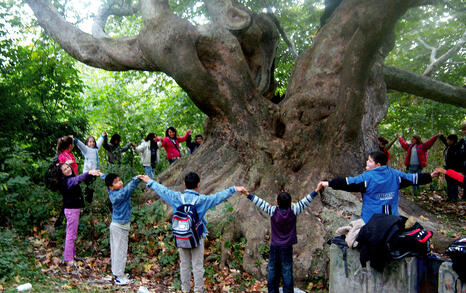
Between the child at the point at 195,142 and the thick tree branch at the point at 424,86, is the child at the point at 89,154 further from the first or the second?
the thick tree branch at the point at 424,86

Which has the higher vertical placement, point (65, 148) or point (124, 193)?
point (65, 148)

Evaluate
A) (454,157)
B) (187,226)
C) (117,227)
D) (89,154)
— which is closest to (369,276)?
(187,226)

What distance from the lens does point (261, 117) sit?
739cm

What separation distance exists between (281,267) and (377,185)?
1.61 metres

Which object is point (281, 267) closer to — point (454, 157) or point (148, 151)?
A: point (148, 151)

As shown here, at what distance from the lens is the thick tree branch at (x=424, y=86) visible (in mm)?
9680

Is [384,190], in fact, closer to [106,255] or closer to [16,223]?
[106,255]

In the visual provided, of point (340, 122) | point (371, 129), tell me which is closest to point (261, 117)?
point (340, 122)

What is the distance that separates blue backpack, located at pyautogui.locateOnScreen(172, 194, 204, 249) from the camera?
4.61m

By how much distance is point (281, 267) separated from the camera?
4664 millimetres

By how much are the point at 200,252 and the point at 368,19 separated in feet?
17.2

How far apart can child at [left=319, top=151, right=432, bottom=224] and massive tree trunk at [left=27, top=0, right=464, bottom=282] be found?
5.75ft

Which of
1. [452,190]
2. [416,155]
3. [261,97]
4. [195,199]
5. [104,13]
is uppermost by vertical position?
[104,13]

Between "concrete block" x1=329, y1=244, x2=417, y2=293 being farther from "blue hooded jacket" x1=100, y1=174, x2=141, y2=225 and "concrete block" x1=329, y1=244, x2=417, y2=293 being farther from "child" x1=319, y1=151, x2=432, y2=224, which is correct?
"blue hooded jacket" x1=100, y1=174, x2=141, y2=225
